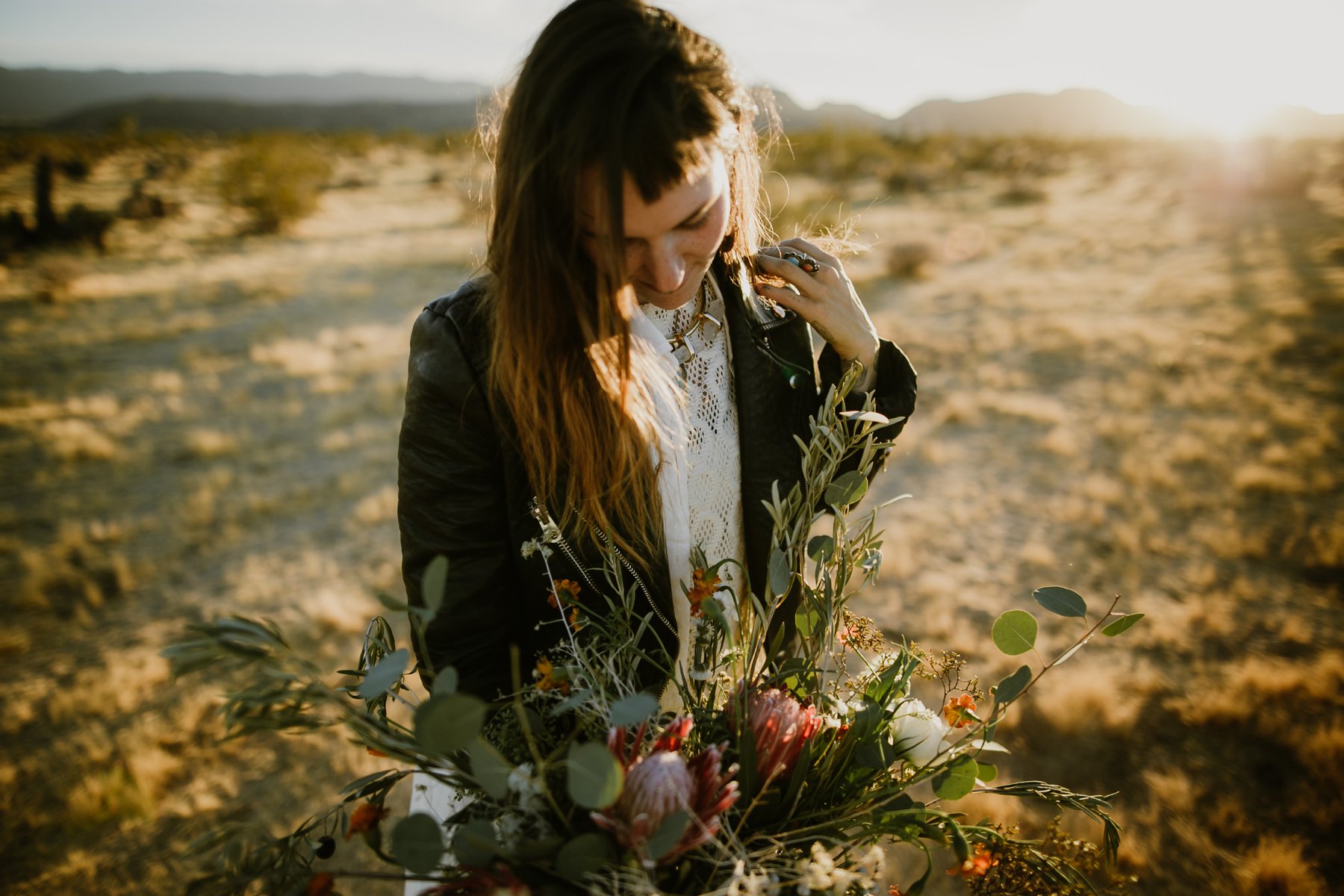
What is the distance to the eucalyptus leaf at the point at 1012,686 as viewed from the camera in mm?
769

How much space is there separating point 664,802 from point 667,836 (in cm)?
4

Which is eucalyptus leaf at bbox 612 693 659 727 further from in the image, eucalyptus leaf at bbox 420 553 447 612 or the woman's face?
the woman's face

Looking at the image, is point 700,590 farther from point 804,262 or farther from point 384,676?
point 804,262

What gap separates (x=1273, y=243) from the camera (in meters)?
10.6

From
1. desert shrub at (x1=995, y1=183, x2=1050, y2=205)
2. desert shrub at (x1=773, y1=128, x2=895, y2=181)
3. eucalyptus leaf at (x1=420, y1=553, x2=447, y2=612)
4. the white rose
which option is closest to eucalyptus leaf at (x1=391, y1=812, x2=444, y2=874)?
eucalyptus leaf at (x1=420, y1=553, x2=447, y2=612)

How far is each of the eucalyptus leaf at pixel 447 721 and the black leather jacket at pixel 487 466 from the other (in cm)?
66

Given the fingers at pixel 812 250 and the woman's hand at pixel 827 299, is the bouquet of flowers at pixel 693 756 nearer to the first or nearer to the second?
the woman's hand at pixel 827 299

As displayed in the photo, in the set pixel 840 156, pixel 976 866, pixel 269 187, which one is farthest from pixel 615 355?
pixel 840 156

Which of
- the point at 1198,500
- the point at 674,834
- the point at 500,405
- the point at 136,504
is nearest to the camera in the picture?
the point at 674,834

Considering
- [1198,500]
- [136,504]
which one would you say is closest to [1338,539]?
[1198,500]

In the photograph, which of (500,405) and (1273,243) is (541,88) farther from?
(1273,243)

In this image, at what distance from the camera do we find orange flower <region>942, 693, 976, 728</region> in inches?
33.3

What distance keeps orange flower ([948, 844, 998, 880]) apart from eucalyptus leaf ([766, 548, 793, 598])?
37cm

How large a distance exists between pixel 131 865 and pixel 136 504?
11.0 feet
